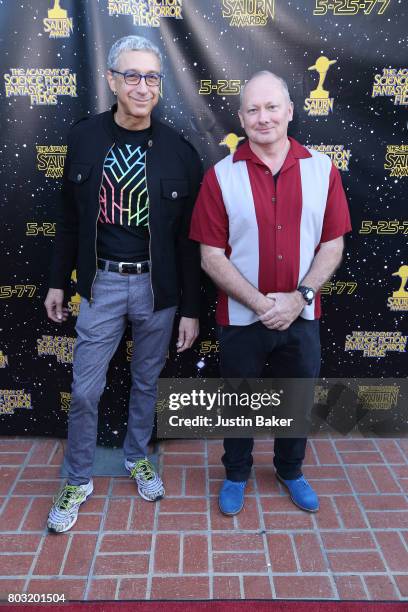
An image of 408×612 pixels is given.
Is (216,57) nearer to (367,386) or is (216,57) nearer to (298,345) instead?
(298,345)

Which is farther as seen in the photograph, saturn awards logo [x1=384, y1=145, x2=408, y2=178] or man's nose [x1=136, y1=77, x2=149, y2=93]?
saturn awards logo [x1=384, y1=145, x2=408, y2=178]

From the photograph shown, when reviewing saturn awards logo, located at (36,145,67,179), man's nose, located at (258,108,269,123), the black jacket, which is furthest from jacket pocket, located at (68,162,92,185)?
man's nose, located at (258,108,269,123)

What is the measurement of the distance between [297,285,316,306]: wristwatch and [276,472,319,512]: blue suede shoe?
41.8 inches

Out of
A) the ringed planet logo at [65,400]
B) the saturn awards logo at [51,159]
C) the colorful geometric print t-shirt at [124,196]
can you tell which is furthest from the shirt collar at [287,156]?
the ringed planet logo at [65,400]

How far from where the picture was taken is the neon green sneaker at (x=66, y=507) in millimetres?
2912

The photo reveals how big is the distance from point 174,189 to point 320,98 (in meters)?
1.05

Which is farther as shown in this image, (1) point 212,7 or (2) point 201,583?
(1) point 212,7

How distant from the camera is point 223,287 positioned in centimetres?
281

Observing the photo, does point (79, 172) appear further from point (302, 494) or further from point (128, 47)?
point (302, 494)

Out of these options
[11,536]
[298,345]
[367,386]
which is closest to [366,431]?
[367,386]

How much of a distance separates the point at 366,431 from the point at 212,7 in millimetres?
2720

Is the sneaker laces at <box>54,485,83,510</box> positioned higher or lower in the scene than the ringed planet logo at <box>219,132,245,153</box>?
lower

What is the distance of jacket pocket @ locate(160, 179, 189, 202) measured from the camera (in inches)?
111

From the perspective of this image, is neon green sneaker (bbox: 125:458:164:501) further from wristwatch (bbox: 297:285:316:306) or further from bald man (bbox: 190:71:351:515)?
wristwatch (bbox: 297:285:316:306)
